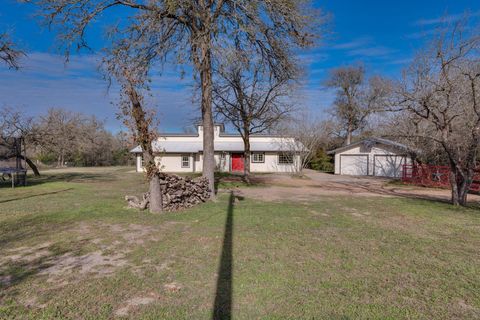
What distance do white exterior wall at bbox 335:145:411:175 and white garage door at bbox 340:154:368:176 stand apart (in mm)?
287

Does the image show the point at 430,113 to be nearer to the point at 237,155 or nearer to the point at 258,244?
the point at 258,244

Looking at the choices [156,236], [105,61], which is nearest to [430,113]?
[156,236]

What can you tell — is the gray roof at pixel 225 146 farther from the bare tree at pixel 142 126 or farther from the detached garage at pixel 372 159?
the bare tree at pixel 142 126

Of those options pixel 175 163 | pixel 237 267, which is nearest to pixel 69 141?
pixel 175 163

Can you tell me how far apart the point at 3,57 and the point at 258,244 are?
18.0 m

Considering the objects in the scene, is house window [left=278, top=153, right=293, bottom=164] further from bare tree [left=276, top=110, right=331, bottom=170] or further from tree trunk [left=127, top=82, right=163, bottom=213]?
tree trunk [left=127, top=82, right=163, bottom=213]

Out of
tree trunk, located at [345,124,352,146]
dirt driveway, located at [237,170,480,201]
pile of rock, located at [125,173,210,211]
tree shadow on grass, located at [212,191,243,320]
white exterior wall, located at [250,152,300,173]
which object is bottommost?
tree shadow on grass, located at [212,191,243,320]

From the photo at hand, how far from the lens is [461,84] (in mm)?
9594

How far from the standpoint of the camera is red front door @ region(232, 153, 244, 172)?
28859mm

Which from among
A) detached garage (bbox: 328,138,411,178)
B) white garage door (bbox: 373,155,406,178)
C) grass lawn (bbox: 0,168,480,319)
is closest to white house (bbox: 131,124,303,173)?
detached garage (bbox: 328,138,411,178)

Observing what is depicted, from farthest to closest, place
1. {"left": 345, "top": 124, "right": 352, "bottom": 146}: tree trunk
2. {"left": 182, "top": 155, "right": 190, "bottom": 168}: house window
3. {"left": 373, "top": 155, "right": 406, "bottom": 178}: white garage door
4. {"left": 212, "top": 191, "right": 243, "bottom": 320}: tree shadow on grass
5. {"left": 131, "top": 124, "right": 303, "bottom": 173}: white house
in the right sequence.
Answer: {"left": 345, "top": 124, "right": 352, "bottom": 146}: tree trunk → {"left": 182, "top": 155, "right": 190, "bottom": 168}: house window → {"left": 131, "top": 124, "right": 303, "bottom": 173}: white house → {"left": 373, "top": 155, "right": 406, "bottom": 178}: white garage door → {"left": 212, "top": 191, "right": 243, "bottom": 320}: tree shadow on grass

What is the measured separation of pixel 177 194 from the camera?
9.21 metres

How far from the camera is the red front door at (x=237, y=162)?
28859mm

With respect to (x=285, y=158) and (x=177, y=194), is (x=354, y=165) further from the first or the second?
(x=177, y=194)
